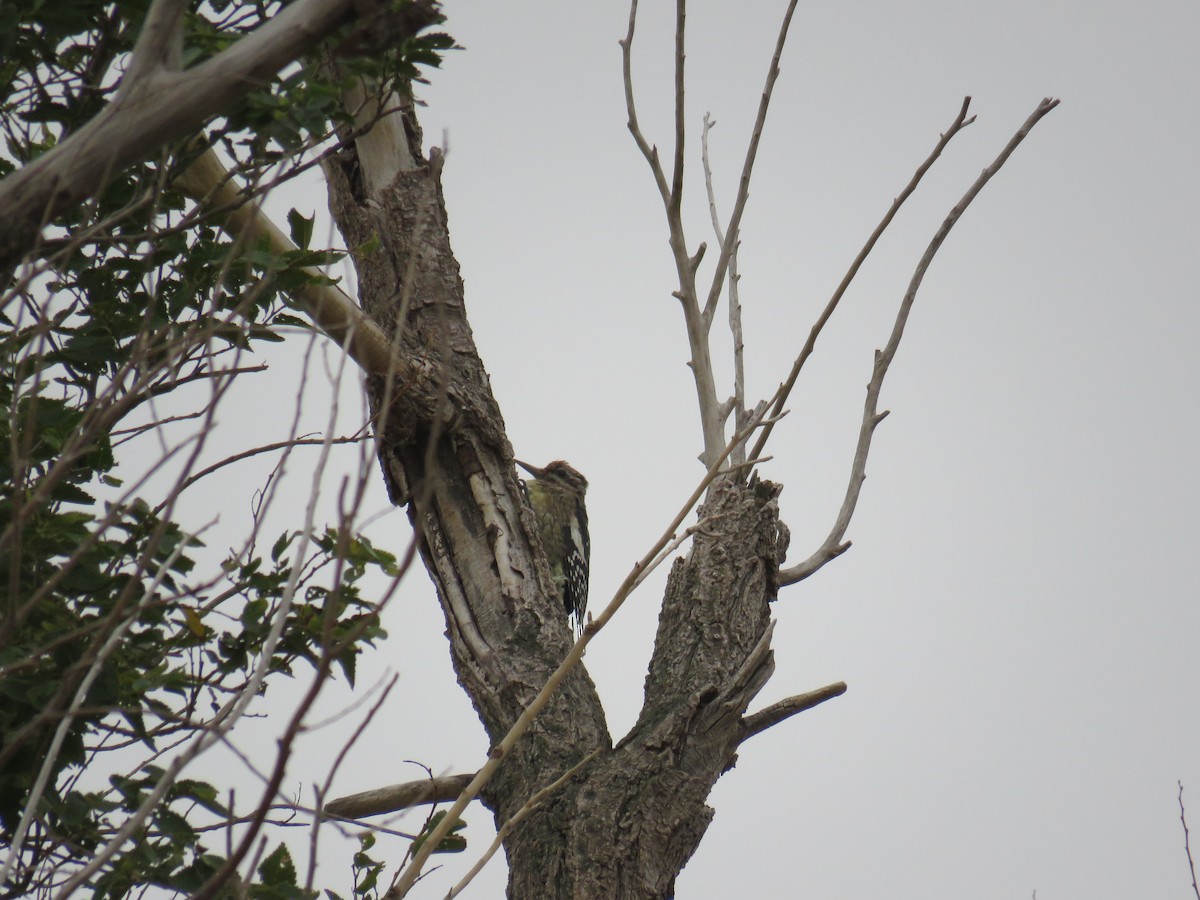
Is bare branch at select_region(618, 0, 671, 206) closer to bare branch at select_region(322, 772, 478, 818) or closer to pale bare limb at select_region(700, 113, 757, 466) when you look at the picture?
pale bare limb at select_region(700, 113, 757, 466)

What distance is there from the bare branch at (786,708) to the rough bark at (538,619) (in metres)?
0.07

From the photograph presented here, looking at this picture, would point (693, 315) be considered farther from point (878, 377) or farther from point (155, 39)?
point (155, 39)

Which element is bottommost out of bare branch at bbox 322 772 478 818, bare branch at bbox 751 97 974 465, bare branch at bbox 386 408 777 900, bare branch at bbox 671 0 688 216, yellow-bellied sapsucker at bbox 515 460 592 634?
bare branch at bbox 386 408 777 900

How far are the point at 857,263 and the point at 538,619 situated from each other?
128cm

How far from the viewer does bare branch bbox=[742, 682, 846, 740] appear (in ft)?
9.66

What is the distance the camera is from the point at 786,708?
3033mm

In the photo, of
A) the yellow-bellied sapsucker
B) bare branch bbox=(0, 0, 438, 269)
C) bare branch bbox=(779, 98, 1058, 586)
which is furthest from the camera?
the yellow-bellied sapsucker

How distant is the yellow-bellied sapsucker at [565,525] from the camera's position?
6090 millimetres

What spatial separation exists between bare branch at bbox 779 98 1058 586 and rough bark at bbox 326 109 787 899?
0.49 ft

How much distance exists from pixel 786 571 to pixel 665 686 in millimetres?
589

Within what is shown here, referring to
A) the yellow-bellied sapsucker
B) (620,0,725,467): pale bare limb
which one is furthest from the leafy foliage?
the yellow-bellied sapsucker

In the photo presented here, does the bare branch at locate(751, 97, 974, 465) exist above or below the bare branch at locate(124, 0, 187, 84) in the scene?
above

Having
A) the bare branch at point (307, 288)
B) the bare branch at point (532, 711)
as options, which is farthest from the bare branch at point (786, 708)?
the bare branch at point (532, 711)

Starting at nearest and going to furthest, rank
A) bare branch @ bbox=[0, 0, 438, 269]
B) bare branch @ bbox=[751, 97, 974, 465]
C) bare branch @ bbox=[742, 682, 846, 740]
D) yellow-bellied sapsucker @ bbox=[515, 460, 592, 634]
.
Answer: bare branch @ bbox=[0, 0, 438, 269]
bare branch @ bbox=[751, 97, 974, 465]
bare branch @ bbox=[742, 682, 846, 740]
yellow-bellied sapsucker @ bbox=[515, 460, 592, 634]
